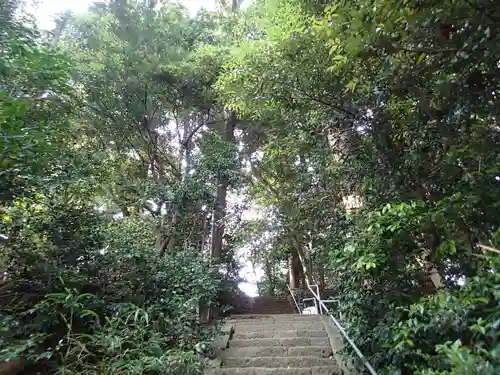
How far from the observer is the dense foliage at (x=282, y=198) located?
2348 millimetres

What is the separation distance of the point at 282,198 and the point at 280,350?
3580 millimetres

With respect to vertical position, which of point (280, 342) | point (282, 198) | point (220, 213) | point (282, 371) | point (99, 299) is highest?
point (282, 198)

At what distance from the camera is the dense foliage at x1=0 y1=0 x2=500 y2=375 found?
Answer: 2348 millimetres

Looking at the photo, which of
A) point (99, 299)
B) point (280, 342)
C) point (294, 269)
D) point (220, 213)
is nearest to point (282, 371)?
point (280, 342)

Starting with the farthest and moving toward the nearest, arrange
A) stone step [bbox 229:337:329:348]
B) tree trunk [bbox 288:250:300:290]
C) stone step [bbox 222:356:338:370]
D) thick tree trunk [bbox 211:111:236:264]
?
tree trunk [bbox 288:250:300:290], thick tree trunk [bbox 211:111:236:264], stone step [bbox 229:337:329:348], stone step [bbox 222:356:338:370]

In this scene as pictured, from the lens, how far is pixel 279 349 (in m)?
4.46

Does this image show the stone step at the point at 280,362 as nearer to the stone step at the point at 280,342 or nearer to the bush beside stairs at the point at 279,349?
the bush beside stairs at the point at 279,349

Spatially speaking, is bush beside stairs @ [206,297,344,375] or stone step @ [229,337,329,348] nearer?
bush beside stairs @ [206,297,344,375]

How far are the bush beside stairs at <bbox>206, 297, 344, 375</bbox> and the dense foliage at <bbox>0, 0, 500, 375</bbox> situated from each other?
68 cm

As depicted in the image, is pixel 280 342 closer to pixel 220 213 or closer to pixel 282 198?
pixel 220 213

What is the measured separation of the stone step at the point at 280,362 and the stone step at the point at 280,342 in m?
0.46

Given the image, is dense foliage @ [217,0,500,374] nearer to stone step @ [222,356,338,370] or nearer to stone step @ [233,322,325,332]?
stone step @ [222,356,338,370]

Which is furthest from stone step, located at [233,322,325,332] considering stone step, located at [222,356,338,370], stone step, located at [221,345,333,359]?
stone step, located at [222,356,338,370]

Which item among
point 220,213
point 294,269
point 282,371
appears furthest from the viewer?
point 294,269
